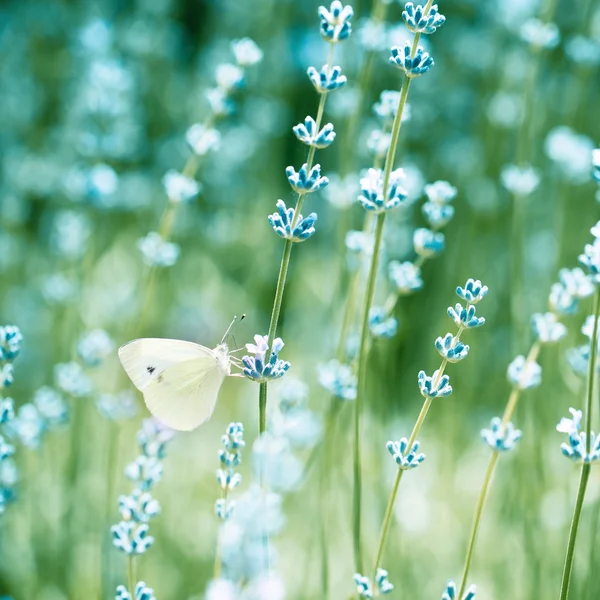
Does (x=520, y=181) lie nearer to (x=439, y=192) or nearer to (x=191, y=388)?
(x=439, y=192)

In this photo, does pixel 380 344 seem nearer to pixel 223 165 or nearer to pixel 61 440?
pixel 61 440

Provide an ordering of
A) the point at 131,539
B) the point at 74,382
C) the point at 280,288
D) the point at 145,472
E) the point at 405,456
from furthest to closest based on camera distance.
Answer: the point at 74,382
the point at 145,472
the point at 131,539
the point at 405,456
the point at 280,288

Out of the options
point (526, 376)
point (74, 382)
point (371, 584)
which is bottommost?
point (371, 584)

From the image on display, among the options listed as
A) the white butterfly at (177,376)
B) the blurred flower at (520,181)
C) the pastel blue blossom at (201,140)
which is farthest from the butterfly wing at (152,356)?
the blurred flower at (520,181)

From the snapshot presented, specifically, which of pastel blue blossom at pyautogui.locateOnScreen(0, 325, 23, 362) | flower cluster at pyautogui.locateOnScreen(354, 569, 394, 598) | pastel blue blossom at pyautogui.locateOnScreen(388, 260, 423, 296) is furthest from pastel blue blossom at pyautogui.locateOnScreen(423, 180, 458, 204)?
pastel blue blossom at pyautogui.locateOnScreen(0, 325, 23, 362)

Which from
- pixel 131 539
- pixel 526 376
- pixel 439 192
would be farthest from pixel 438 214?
pixel 131 539

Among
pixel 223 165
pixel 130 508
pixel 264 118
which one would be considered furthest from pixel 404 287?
pixel 223 165

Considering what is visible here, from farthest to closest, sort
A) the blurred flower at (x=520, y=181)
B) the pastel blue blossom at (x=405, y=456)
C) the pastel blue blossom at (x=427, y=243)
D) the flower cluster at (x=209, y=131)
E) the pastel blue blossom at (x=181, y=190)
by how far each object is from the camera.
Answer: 1. the blurred flower at (x=520, y=181)
2. the pastel blue blossom at (x=181, y=190)
3. the flower cluster at (x=209, y=131)
4. the pastel blue blossom at (x=427, y=243)
5. the pastel blue blossom at (x=405, y=456)

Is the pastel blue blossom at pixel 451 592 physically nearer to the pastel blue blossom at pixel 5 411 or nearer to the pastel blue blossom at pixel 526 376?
the pastel blue blossom at pixel 526 376
